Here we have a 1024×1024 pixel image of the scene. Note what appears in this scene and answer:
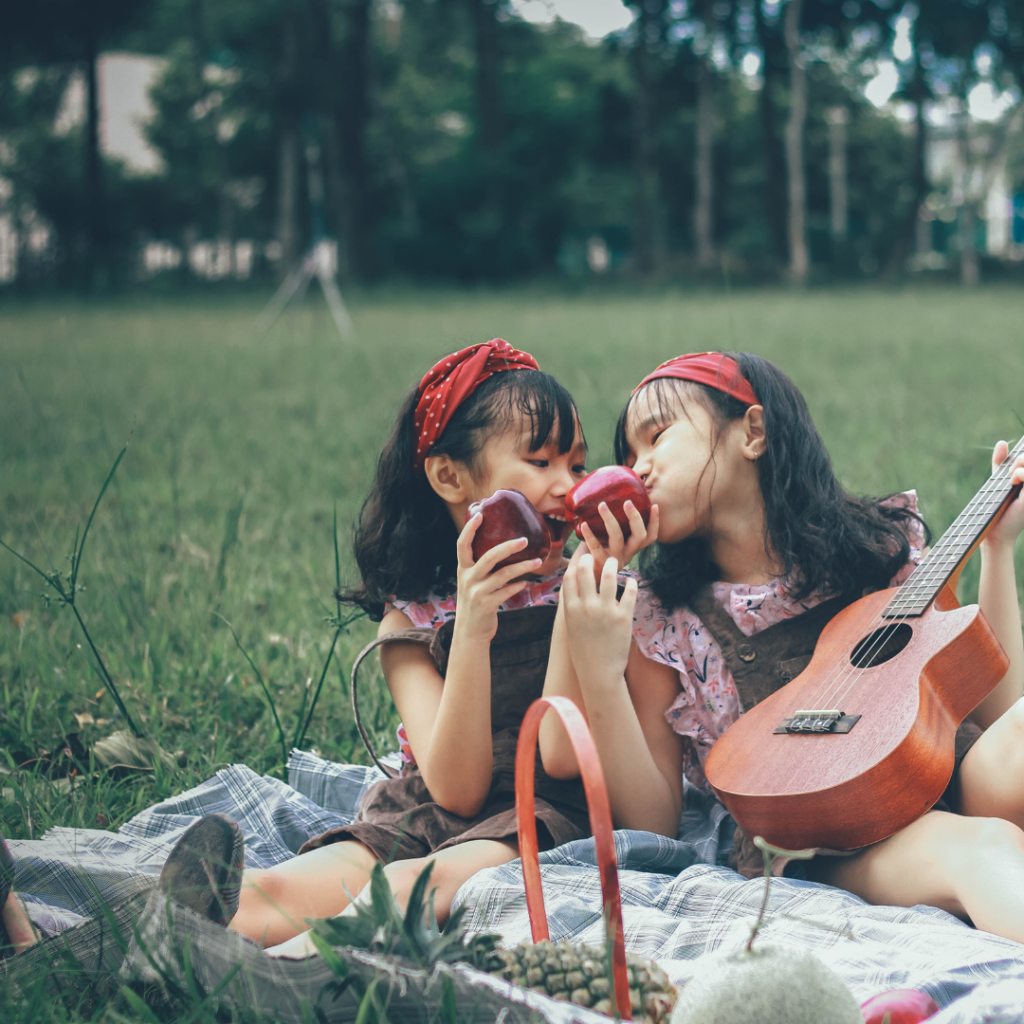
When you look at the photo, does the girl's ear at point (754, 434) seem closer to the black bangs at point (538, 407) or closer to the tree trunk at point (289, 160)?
the black bangs at point (538, 407)

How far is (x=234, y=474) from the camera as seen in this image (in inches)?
243

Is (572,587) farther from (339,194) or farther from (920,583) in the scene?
(339,194)

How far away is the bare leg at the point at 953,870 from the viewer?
70.2 inches

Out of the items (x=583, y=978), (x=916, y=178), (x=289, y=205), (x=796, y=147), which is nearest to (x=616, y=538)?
(x=583, y=978)

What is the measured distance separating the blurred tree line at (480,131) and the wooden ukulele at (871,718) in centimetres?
2772

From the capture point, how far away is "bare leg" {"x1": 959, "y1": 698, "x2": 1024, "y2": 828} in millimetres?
1974

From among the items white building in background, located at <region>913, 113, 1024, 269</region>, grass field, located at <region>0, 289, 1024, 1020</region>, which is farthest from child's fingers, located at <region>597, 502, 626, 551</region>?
white building in background, located at <region>913, 113, 1024, 269</region>

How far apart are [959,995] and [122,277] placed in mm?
29223

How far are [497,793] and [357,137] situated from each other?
1240 inches

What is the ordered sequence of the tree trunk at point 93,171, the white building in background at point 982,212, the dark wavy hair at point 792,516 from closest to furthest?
the dark wavy hair at point 792,516 < the tree trunk at point 93,171 < the white building in background at point 982,212

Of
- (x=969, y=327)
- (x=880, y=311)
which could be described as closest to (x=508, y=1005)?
(x=969, y=327)

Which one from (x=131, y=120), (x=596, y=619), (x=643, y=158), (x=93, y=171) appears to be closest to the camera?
(x=596, y=619)

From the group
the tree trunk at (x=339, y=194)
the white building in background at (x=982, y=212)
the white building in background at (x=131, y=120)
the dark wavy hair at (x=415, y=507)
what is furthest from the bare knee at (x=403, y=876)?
the white building in background at (x=982, y=212)

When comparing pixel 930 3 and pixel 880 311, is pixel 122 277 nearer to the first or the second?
pixel 880 311
